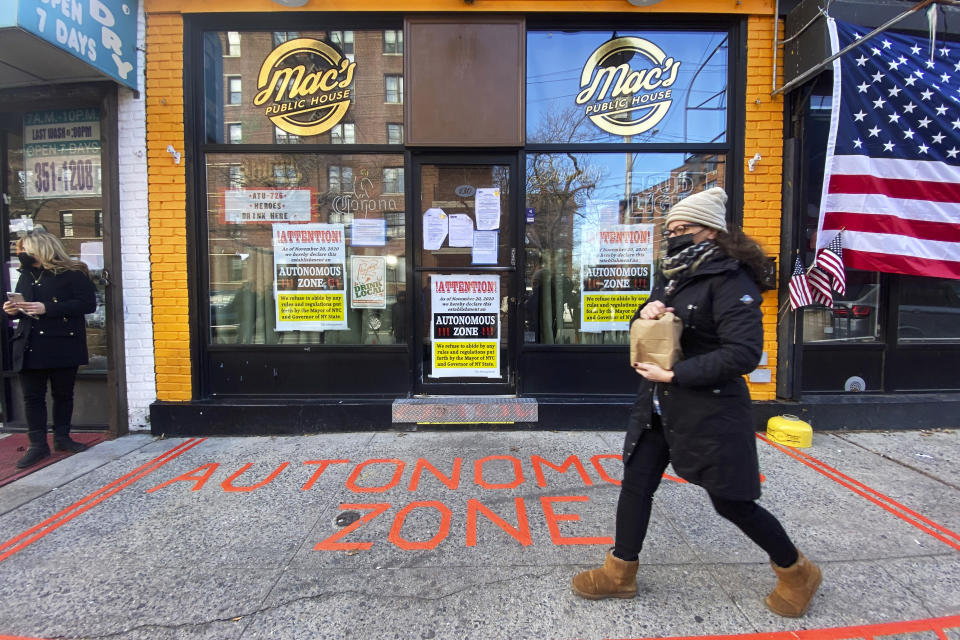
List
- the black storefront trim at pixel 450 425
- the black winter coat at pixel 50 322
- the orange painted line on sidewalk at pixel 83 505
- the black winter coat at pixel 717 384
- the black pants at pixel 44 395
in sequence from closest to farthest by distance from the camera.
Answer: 1. the black winter coat at pixel 717 384
2. the orange painted line on sidewalk at pixel 83 505
3. the black winter coat at pixel 50 322
4. the black pants at pixel 44 395
5. the black storefront trim at pixel 450 425

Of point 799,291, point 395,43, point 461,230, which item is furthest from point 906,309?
point 395,43

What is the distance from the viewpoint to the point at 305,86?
459 centimetres

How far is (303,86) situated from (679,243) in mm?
4203

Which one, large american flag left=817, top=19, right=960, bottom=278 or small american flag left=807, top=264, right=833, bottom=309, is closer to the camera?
large american flag left=817, top=19, right=960, bottom=278

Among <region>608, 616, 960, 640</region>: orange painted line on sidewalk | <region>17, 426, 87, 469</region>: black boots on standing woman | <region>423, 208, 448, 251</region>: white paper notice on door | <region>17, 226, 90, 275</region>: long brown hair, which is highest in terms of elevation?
<region>423, 208, 448, 251</region>: white paper notice on door

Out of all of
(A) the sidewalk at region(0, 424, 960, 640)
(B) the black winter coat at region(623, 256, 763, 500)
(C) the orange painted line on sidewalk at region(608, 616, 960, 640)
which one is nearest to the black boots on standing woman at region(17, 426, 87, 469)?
(A) the sidewalk at region(0, 424, 960, 640)

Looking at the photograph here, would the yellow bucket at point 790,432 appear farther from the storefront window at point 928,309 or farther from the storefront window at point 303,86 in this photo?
the storefront window at point 303,86

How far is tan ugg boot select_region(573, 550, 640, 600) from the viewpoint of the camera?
212cm

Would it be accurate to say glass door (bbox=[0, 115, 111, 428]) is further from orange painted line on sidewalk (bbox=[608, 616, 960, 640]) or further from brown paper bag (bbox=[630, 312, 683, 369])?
orange painted line on sidewalk (bbox=[608, 616, 960, 640])

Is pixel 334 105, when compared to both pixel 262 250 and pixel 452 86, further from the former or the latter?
pixel 262 250

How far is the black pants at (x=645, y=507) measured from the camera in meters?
1.95

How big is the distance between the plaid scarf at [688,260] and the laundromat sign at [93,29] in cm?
446

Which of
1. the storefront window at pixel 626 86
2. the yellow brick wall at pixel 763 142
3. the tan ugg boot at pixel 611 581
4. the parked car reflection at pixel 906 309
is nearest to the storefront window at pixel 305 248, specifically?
the storefront window at pixel 626 86

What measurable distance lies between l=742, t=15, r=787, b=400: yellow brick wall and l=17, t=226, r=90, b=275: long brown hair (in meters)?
6.04
